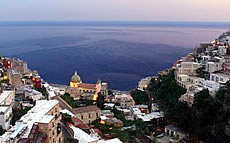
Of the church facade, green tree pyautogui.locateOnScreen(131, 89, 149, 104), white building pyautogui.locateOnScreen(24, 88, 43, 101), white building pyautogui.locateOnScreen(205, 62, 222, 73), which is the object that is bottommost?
green tree pyautogui.locateOnScreen(131, 89, 149, 104)

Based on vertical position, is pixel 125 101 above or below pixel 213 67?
below

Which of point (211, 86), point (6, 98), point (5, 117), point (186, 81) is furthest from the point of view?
point (186, 81)

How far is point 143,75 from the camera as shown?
6888cm

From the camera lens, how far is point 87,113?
94.9 feet

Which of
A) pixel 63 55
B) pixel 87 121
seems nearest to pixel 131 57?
→ pixel 63 55

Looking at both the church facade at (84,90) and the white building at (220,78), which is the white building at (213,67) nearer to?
the white building at (220,78)

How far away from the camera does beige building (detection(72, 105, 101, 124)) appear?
28047mm

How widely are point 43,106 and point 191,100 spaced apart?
17.0 meters

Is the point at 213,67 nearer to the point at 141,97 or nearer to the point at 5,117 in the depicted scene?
the point at 141,97

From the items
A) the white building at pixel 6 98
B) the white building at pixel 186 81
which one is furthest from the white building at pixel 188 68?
the white building at pixel 6 98

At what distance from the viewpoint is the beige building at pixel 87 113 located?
28.0m

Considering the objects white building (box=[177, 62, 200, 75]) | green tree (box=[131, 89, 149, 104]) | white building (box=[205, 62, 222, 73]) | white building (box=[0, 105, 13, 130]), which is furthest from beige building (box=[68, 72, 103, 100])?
white building (box=[0, 105, 13, 130])

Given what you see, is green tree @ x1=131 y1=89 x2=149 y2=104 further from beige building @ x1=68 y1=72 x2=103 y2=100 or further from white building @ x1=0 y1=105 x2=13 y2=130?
white building @ x1=0 y1=105 x2=13 y2=130

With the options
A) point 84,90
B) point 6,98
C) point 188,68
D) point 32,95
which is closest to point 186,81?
point 188,68
